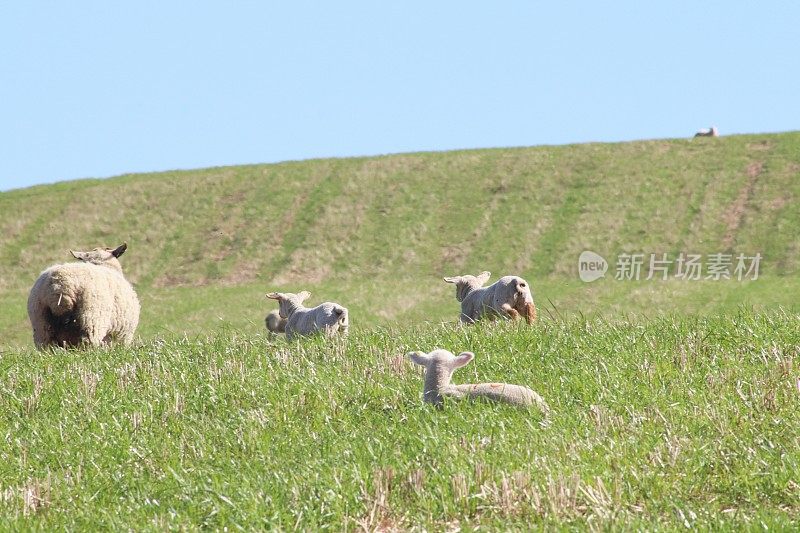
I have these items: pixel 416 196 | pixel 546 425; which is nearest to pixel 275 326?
pixel 546 425

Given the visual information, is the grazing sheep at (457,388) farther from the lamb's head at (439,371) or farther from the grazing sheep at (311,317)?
the grazing sheep at (311,317)

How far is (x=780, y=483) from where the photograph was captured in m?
5.82

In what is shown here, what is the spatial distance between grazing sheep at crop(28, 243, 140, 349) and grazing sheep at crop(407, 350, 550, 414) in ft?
26.2

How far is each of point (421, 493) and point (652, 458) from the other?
1436 mm

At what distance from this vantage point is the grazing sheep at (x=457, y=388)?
25.1 feet

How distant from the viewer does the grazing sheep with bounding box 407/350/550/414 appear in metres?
7.64

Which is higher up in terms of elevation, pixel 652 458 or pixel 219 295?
pixel 652 458

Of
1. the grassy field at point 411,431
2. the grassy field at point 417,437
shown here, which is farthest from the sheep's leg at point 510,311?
the grassy field at point 417,437

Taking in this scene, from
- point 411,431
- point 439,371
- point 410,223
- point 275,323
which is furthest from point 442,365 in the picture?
point 410,223

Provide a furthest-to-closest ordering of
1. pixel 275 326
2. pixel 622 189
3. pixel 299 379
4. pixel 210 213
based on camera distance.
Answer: pixel 210 213, pixel 622 189, pixel 275 326, pixel 299 379

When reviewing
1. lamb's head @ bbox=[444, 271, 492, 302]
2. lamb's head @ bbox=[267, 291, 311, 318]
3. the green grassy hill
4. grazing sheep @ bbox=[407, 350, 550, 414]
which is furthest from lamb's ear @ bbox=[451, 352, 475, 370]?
the green grassy hill

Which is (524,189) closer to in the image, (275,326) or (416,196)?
(416,196)

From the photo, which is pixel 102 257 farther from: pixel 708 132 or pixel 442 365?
pixel 708 132

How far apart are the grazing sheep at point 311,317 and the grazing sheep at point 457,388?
203 inches
